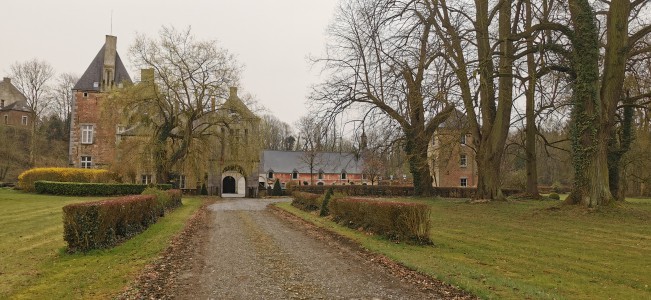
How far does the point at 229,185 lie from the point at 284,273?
167 feet

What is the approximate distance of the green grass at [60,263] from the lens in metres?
6.68

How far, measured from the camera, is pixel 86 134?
46.0 metres

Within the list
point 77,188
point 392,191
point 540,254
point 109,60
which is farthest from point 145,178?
point 540,254

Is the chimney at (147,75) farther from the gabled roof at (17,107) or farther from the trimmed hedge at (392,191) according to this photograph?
the gabled roof at (17,107)

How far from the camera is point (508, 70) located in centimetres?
2027

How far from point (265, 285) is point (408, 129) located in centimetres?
2147

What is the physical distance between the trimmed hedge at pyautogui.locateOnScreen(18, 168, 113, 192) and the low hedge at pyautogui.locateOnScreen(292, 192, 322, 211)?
16.1 meters

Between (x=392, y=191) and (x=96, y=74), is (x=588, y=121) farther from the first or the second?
(x=96, y=74)

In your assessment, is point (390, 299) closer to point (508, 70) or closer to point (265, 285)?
point (265, 285)

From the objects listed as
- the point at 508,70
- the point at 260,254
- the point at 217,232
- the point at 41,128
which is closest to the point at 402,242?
the point at 260,254

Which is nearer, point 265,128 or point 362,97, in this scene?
point 362,97

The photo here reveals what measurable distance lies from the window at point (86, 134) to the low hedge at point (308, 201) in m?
28.2

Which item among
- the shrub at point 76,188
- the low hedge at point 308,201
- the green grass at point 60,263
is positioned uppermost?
the shrub at point 76,188

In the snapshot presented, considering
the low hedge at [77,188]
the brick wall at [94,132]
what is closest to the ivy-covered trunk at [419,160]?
the low hedge at [77,188]
